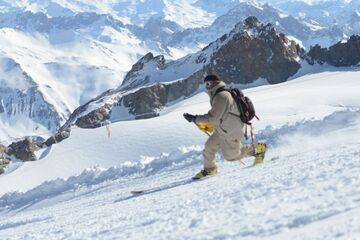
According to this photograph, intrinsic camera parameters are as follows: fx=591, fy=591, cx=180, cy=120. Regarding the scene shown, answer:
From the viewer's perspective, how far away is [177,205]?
8.51 meters

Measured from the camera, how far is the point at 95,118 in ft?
249

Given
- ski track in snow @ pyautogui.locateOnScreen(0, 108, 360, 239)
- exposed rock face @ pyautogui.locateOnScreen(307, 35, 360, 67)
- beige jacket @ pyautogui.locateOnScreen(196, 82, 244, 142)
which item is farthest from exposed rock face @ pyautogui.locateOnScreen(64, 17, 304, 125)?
beige jacket @ pyautogui.locateOnScreen(196, 82, 244, 142)

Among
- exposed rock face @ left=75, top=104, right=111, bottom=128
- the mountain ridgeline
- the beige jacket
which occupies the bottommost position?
the beige jacket

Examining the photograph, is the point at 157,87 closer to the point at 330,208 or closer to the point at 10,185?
the point at 10,185

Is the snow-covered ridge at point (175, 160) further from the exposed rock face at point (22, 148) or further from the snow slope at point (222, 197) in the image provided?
the exposed rock face at point (22, 148)

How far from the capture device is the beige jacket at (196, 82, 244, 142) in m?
10.4

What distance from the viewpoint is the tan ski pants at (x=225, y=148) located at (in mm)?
11125

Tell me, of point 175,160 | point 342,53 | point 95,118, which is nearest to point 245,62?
point 342,53

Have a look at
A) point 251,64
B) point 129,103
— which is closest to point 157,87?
point 129,103

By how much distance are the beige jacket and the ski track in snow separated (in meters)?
0.77

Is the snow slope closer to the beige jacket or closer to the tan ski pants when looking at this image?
the tan ski pants

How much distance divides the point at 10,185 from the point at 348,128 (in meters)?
14.9

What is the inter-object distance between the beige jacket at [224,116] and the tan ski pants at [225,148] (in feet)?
0.42

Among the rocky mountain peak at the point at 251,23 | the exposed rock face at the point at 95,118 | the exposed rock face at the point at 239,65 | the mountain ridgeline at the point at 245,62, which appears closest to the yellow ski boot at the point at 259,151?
the exposed rock face at the point at 95,118
